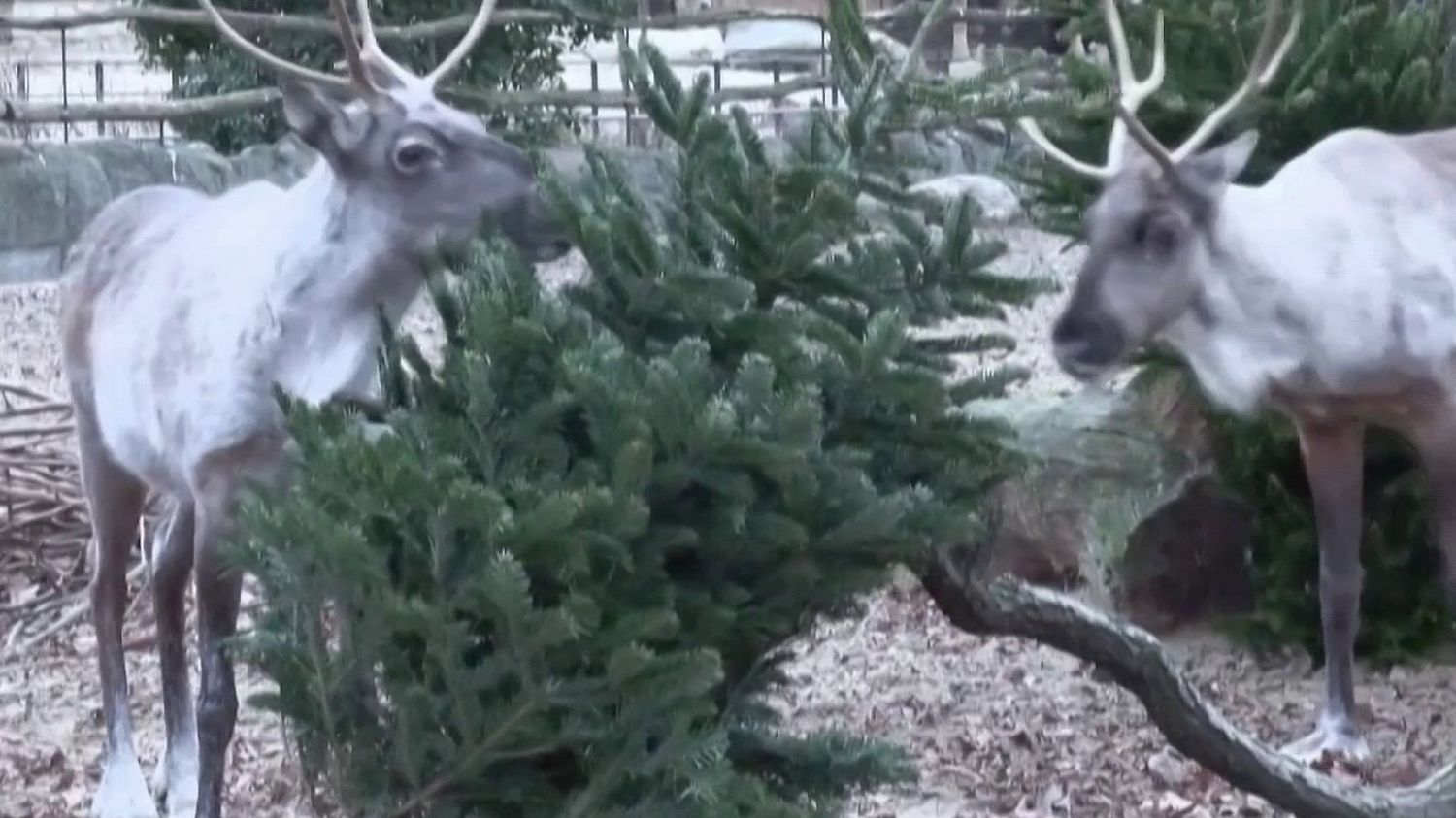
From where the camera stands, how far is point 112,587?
4.75 meters

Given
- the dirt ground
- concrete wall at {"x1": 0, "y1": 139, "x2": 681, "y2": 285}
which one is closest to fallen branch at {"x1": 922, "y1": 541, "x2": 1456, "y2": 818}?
the dirt ground

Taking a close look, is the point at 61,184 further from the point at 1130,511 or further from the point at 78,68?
the point at 1130,511

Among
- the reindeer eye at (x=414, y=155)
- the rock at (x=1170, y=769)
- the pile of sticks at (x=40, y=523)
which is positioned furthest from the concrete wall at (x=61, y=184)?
the rock at (x=1170, y=769)

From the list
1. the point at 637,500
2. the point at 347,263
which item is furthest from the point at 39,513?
the point at 637,500

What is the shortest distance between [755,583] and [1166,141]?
292cm

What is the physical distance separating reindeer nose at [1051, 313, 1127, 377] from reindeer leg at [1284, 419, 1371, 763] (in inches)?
29.6

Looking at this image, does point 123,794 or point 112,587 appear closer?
point 123,794

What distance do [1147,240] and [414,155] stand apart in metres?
1.66

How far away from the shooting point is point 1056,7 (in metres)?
5.88

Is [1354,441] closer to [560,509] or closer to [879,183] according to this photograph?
[879,183]

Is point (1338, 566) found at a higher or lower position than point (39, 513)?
higher

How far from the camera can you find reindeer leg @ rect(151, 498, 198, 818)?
4.50 m

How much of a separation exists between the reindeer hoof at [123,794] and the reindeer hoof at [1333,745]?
2713mm

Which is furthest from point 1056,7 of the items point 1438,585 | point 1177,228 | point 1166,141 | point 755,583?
point 755,583
